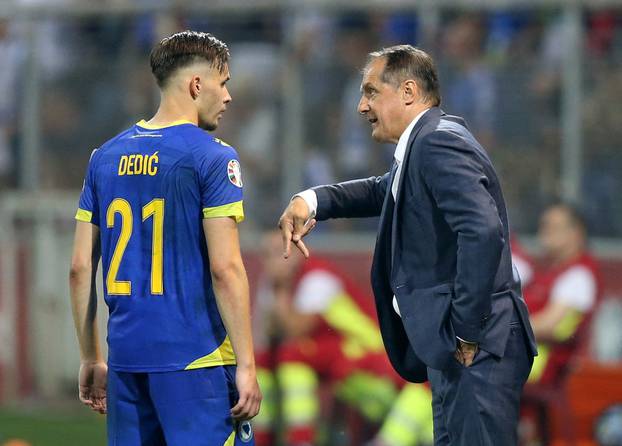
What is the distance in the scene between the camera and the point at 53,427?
1030 centimetres

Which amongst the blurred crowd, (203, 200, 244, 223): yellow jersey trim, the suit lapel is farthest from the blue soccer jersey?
the blurred crowd

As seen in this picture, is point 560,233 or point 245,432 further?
point 560,233

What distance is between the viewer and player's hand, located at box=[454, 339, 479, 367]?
14.7 ft

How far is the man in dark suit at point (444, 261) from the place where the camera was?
4336mm

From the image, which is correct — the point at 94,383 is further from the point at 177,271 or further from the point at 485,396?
the point at 485,396

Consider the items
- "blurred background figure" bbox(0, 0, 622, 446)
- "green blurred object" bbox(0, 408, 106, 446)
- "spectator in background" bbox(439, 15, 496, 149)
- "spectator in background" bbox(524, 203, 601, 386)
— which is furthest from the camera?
"spectator in background" bbox(439, 15, 496, 149)

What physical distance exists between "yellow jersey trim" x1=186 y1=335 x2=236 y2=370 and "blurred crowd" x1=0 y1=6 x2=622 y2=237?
5732mm

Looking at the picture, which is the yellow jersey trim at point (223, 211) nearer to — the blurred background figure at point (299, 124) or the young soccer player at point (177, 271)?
the young soccer player at point (177, 271)

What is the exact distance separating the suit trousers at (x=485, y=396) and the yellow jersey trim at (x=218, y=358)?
724mm

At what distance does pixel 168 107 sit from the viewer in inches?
181

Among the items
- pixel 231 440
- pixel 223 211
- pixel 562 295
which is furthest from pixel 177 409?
pixel 562 295

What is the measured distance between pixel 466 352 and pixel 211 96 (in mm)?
1242

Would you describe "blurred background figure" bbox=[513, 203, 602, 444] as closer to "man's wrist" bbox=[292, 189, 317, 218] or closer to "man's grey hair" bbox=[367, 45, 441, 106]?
"man's wrist" bbox=[292, 189, 317, 218]

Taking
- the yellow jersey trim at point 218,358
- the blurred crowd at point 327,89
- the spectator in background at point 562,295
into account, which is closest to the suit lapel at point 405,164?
the yellow jersey trim at point 218,358
